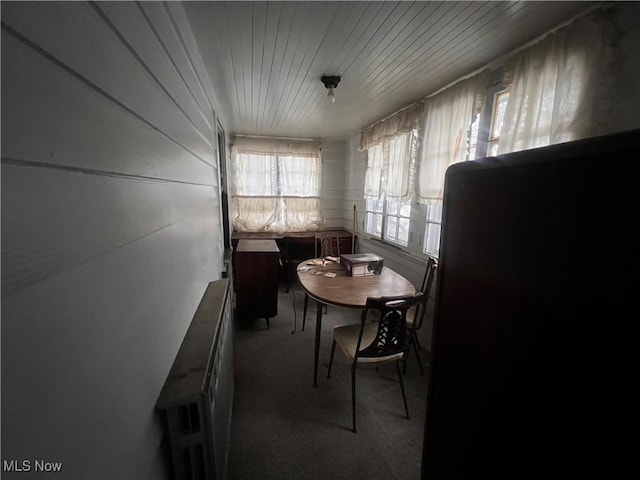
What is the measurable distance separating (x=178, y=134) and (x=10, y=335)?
0.89 meters

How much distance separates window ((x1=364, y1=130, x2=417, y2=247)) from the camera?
2.73m

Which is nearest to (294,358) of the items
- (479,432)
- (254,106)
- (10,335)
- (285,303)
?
(285,303)

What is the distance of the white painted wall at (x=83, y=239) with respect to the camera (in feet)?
0.89

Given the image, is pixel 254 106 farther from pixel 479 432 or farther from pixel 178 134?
pixel 479 432

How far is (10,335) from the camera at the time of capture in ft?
0.84

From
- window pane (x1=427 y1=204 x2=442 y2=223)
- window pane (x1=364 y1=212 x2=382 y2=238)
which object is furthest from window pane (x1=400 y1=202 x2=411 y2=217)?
window pane (x1=364 y1=212 x2=382 y2=238)

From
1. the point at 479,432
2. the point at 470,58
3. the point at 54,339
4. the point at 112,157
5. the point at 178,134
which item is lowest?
the point at 479,432

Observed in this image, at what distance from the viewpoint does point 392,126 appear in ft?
9.47

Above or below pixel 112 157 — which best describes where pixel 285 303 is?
below

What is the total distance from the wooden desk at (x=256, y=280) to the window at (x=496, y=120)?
2092 millimetres

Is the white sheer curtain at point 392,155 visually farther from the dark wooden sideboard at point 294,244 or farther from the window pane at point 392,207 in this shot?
the dark wooden sideboard at point 294,244

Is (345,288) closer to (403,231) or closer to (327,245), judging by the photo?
(403,231)

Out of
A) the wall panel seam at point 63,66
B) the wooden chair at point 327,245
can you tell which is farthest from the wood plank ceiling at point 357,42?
the wooden chair at point 327,245

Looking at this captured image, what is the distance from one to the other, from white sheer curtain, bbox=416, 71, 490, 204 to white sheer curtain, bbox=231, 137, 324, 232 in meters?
2.34
